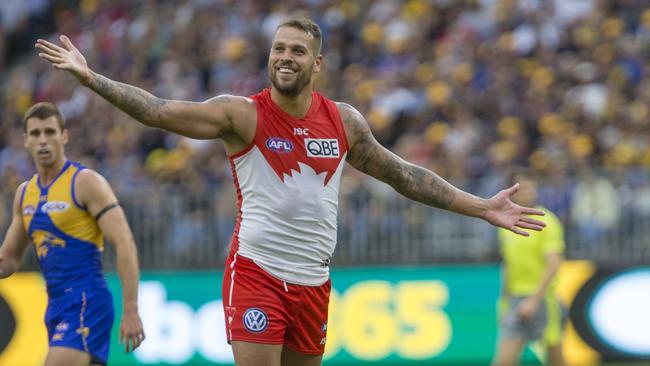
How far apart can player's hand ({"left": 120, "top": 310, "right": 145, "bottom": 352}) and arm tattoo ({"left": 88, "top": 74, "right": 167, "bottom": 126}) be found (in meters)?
1.77

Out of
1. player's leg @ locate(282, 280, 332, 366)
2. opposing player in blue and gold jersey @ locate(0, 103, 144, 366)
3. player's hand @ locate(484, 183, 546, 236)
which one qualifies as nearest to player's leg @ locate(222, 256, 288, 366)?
player's leg @ locate(282, 280, 332, 366)

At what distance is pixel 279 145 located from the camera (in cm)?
707

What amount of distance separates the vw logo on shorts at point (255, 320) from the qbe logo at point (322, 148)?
0.97 metres

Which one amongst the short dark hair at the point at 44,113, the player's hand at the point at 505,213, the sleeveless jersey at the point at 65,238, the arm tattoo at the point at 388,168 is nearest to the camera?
the arm tattoo at the point at 388,168

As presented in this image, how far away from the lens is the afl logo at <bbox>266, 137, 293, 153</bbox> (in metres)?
7.05

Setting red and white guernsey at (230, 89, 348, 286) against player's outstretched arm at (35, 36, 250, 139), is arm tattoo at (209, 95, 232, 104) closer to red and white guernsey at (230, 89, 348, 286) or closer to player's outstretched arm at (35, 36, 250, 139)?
player's outstretched arm at (35, 36, 250, 139)

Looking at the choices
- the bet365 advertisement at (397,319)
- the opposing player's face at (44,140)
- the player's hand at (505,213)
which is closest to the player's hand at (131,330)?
the opposing player's face at (44,140)

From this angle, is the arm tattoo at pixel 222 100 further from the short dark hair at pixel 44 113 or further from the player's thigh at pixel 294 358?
the short dark hair at pixel 44 113

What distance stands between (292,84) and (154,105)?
85cm

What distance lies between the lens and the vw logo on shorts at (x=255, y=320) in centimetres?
696

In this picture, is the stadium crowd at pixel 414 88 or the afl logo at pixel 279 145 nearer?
the afl logo at pixel 279 145

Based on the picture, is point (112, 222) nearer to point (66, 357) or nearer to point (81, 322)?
point (81, 322)

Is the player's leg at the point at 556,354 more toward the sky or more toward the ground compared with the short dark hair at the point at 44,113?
more toward the ground

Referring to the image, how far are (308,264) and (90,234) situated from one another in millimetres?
1934
